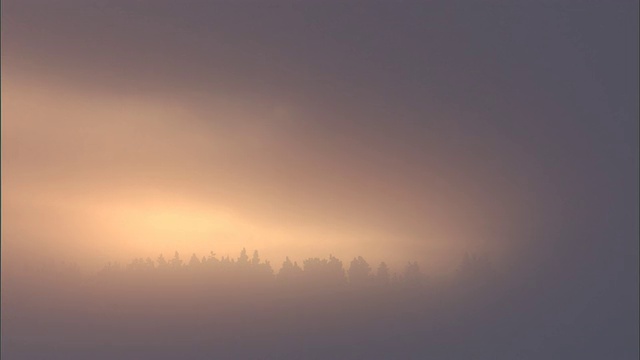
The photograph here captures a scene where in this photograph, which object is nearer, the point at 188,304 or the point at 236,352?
the point at 236,352

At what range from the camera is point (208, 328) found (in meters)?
73.2

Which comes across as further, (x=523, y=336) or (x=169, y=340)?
(x=523, y=336)

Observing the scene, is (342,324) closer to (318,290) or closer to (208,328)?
(318,290)

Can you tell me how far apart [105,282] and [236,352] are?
725 inches

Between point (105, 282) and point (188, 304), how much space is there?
383 inches

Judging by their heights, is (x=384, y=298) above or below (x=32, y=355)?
above

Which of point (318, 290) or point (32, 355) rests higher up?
point (318, 290)

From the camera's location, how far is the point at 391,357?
234ft

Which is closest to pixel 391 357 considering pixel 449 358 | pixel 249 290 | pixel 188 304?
pixel 449 358

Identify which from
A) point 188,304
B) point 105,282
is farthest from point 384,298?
point 105,282

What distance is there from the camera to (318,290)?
7738 cm

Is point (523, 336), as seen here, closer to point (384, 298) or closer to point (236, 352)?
point (384, 298)

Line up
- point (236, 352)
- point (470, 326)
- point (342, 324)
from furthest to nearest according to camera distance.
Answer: point (470, 326), point (342, 324), point (236, 352)

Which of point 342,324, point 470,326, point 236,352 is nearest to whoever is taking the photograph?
point 236,352
